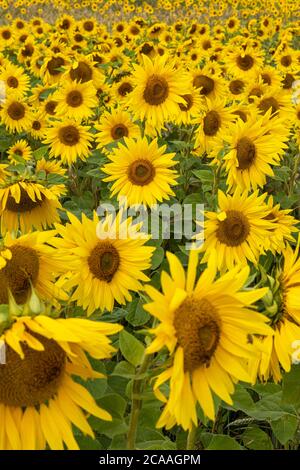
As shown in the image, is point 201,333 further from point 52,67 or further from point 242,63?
point 242,63

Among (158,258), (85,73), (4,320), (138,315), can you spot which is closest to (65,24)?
(85,73)

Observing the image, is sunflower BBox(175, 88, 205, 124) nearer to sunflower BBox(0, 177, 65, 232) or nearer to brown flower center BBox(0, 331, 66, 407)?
sunflower BBox(0, 177, 65, 232)

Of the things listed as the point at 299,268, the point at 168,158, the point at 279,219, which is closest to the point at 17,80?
the point at 168,158

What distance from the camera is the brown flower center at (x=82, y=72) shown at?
5.75 metres

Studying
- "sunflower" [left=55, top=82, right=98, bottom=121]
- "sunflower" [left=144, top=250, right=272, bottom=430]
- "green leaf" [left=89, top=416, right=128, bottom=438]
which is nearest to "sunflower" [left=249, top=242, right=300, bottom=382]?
"sunflower" [left=144, top=250, right=272, bottom=430]

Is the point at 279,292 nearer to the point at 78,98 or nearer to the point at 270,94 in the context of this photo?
the point at 270,94

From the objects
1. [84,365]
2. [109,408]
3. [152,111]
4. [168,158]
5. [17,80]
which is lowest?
[109,408]

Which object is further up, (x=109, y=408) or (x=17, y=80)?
(x=17, y=80)

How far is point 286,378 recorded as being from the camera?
6.05 feet

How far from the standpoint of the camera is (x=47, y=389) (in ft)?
4.72

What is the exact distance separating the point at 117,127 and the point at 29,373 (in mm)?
3514

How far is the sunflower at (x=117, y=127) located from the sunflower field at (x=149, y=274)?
1cm

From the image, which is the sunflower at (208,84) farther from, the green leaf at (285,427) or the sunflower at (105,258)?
the green leaf at (285,427)

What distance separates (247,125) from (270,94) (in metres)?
1.44
